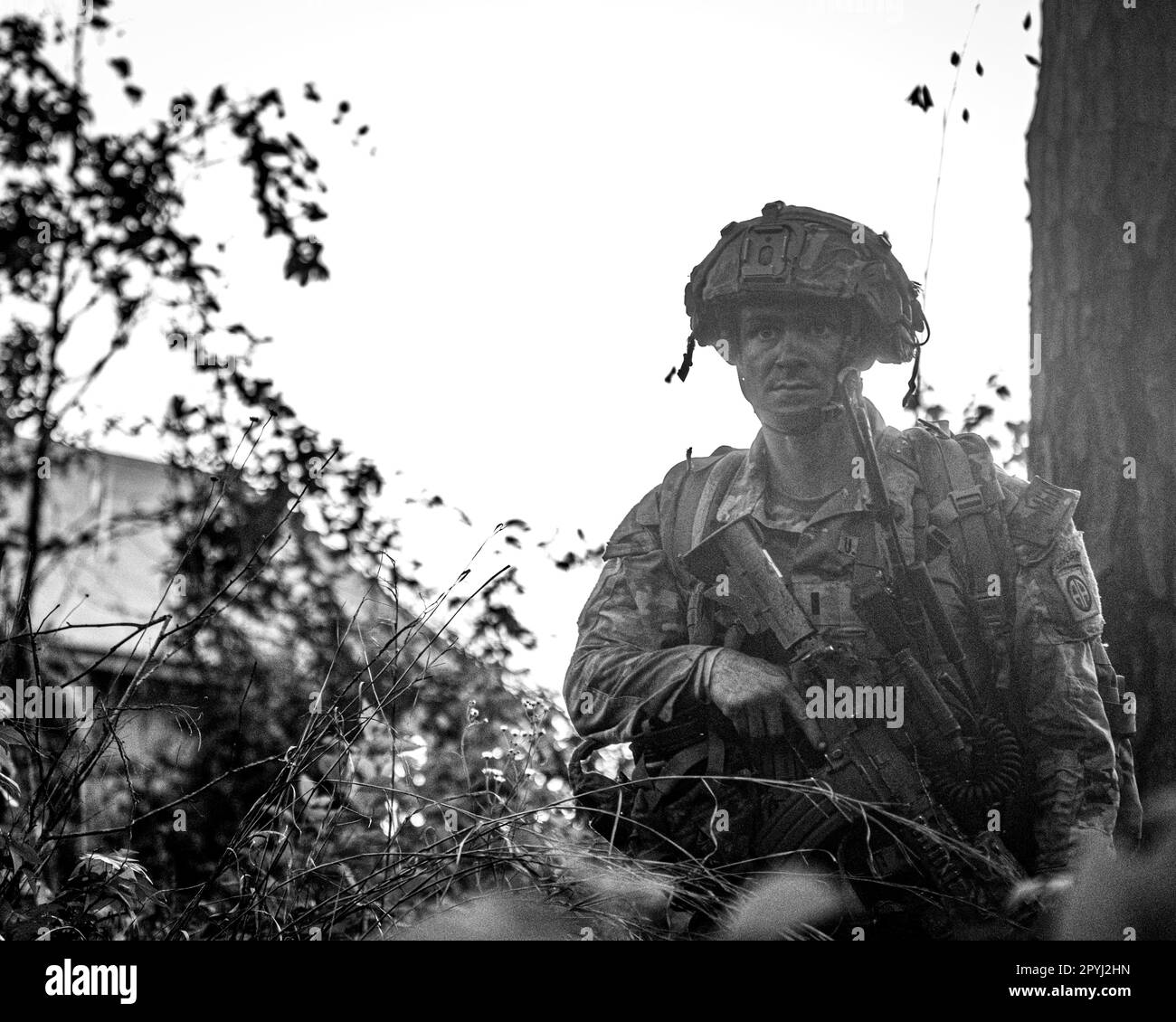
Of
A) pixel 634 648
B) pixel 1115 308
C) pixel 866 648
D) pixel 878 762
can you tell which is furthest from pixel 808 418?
pixel 1115 308

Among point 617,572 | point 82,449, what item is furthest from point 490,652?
point 617,572

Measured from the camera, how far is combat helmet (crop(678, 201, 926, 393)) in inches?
147

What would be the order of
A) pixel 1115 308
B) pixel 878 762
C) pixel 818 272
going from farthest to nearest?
pixel 1115 308
pixel 818 272
pixel 878 762

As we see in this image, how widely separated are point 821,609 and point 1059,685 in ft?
1.92

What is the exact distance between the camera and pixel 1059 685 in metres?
3.53

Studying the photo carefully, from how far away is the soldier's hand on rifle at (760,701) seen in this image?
3527mm

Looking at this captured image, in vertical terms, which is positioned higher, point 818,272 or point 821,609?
point 818,272

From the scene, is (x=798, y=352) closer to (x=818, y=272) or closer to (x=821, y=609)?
(x=818, y=272)

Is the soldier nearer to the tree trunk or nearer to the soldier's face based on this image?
the soldier's face

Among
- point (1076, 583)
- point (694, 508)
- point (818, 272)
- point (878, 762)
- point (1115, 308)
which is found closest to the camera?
point (878, 762)

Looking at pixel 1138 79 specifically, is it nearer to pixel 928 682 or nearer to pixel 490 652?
pixel 928 682

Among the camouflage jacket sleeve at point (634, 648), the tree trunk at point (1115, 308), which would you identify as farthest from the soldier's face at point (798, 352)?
the tree trunk at point (1115, 308)

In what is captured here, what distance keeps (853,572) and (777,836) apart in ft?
2.18
